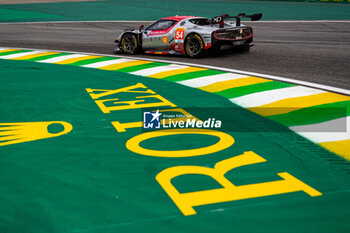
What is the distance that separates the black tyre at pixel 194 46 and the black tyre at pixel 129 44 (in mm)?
1910

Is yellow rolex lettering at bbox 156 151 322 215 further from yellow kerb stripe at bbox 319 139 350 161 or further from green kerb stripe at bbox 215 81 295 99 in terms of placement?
green kerb stripe at bbox 215 81 295 99

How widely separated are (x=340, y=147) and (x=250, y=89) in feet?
11.2

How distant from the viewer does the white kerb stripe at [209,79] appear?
9.05 m

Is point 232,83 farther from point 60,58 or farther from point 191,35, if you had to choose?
point 60,58

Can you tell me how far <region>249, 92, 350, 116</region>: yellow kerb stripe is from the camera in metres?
6.79

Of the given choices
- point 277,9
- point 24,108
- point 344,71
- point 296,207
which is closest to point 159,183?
point 296,207

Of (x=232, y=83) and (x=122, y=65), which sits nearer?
(x=232, y=83)

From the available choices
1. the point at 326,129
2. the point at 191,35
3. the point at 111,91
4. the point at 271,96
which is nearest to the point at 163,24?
the point at 191,35

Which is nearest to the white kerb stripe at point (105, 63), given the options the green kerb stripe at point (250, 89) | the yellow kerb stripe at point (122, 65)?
the yellow kerb stripe at point (122, 65)

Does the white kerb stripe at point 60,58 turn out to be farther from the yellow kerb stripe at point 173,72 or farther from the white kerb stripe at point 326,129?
the white kerb stripe at point 326,129

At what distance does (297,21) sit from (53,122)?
778 inches

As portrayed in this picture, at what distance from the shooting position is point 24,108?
7090mm

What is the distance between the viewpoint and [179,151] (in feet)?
16.6

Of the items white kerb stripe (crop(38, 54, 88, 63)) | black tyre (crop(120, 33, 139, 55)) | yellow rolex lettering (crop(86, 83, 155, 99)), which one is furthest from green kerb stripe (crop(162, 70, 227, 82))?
white kerb stripe (crop(38, 54, 88, 63))
